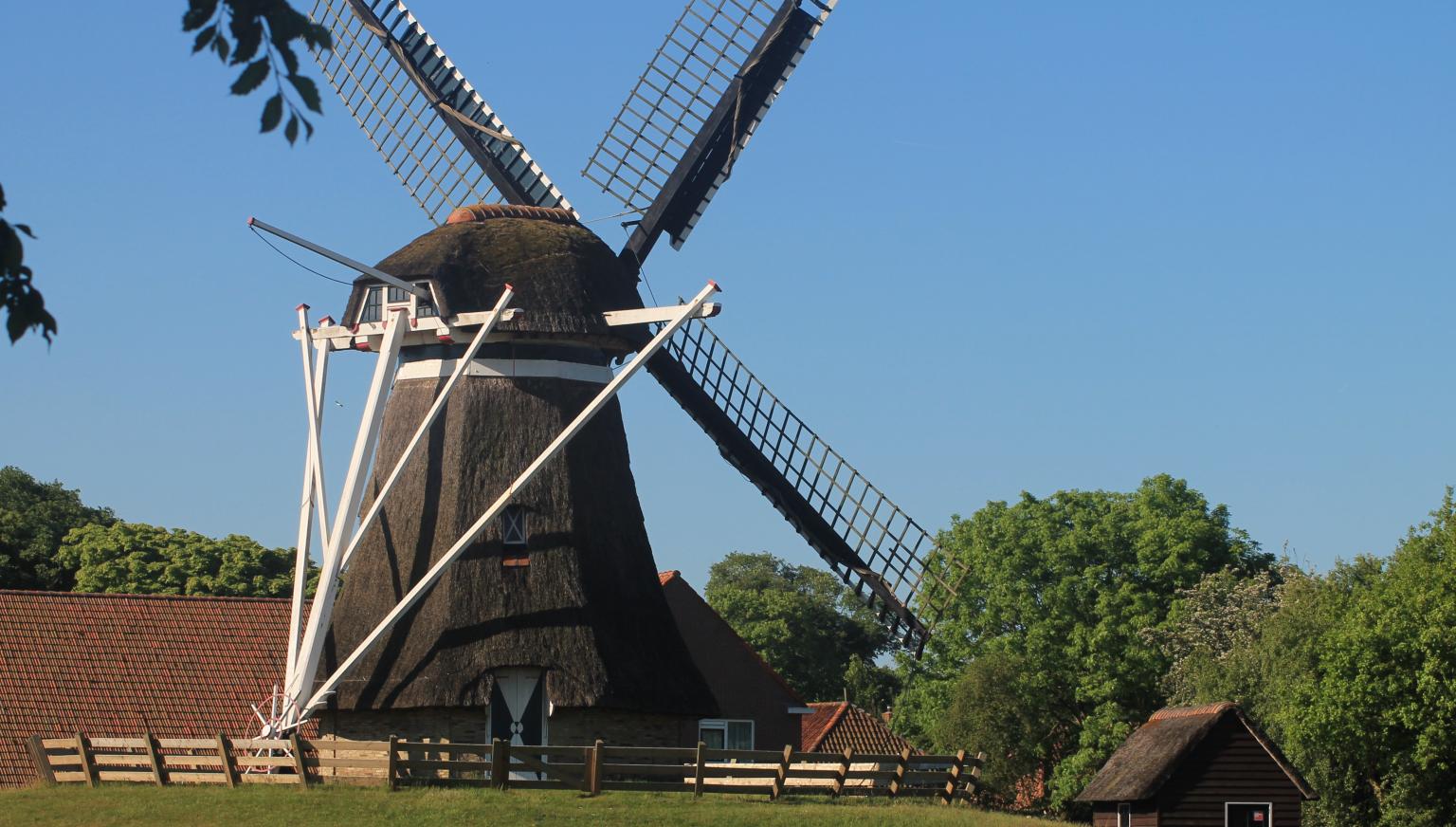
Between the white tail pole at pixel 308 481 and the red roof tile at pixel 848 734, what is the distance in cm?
2363

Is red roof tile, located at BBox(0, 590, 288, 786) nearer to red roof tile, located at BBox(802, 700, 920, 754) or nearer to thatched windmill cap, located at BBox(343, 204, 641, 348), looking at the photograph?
thatched windmill cap, located at BBox(343, 204, 641, 348)

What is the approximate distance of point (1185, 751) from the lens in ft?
116

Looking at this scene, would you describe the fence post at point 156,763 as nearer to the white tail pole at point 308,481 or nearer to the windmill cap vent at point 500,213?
the white tail pole at point 308,481

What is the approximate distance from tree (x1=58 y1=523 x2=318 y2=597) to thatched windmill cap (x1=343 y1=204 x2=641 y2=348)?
78.3 feet

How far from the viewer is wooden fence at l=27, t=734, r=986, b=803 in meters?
22.5

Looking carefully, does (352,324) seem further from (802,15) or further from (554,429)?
(802,15)

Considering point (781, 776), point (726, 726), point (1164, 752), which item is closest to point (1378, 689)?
point (1164, 752)

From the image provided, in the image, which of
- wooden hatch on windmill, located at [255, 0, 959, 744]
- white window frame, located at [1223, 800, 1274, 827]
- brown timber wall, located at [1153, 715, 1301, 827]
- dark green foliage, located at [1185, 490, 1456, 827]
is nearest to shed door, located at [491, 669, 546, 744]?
wooden hatch on windmill, located at [255, 0, 959, 744]

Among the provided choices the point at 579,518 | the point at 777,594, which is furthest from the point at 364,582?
the point at 777,594

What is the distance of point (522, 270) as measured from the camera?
2547 centimetres

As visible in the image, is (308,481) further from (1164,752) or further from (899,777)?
(1164,752)

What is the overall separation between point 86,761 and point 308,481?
4630mm

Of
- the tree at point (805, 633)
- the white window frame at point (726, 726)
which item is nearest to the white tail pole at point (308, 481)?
the white window frame at point (726, 726)

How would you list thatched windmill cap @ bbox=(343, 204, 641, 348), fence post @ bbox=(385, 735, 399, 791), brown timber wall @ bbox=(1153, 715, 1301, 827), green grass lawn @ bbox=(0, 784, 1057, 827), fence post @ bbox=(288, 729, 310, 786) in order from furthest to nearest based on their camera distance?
1. brown timber wall @ bbox=(1153, 715, 1301, 827)
2. thatched windmill cap @ bbox=(343, 204, 641, 348)
3. fence post @ bbox=(288, 729, 310, 786)
4. fence post @ bbox=(385, 735, 399, 791)
5. green grass lawn @ bbox=(0, 784, 1057, 827)
